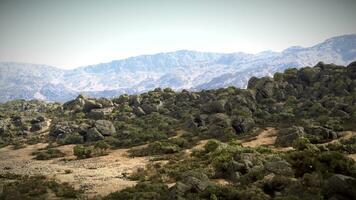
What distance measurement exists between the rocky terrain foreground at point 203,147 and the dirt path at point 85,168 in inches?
5.1

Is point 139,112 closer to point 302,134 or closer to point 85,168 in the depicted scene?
point 85,168

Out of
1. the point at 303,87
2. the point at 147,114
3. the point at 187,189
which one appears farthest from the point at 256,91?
the point at 187,189

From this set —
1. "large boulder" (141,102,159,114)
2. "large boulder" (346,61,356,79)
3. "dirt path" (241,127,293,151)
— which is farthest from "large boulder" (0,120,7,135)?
"large boulder" (346,61,356,79)

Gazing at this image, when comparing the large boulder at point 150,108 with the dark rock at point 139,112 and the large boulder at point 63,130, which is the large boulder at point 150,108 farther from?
the large boulder at point 63,130

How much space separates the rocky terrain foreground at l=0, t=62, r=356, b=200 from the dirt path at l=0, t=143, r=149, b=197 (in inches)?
5.1

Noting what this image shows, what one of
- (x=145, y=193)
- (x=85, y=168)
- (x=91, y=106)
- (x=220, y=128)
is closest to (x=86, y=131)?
(x=85, y=168)

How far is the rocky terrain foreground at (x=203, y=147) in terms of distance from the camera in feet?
80.7

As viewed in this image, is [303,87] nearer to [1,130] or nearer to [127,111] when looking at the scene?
[127,111]

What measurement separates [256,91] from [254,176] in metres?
53.0

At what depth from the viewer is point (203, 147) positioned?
43.8 metres

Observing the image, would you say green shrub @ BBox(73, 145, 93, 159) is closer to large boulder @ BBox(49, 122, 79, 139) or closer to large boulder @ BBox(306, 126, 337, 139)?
large boulder @ BBox(49, 122, 79, 139)

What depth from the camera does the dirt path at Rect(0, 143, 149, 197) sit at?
29570mm

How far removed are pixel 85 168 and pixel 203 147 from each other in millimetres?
15089

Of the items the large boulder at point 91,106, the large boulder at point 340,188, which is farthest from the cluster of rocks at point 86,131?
the large boulder at point 340,188
